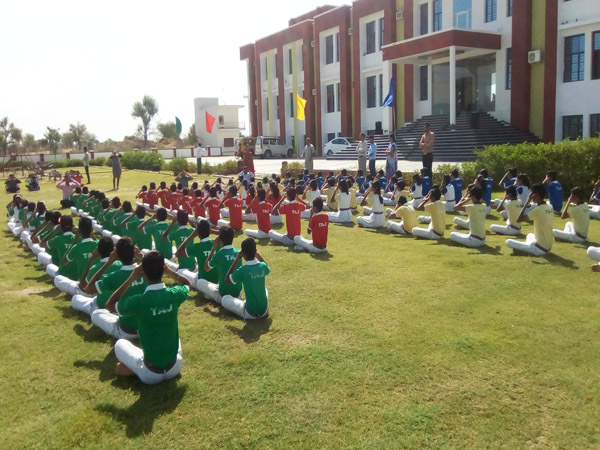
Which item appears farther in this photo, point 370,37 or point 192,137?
point 192,137

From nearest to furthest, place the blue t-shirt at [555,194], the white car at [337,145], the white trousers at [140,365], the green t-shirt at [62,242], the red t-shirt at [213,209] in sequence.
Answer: the white trousers at [140,365], the green t-shirt at [62,242], the blue t-shirt at [555,194], the red t-shirt at [213,209], the white car at [337,145]

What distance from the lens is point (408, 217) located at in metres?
11.1

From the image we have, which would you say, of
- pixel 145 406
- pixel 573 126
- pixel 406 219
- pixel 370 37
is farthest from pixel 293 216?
pixel 370 37

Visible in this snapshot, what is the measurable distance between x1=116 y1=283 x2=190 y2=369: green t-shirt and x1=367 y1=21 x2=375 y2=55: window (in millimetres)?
32453

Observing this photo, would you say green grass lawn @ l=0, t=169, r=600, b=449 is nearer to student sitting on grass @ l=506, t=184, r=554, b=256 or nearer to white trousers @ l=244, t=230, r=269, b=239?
student sitting on grass @ l=506, t=184, r=554, b=256

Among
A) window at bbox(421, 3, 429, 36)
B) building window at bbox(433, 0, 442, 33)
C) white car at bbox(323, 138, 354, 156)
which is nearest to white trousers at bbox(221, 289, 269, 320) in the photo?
building window at bbox(433, 0, 442, 33)

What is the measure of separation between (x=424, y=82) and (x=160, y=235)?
25027mm

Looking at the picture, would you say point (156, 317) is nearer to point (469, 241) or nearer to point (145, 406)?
point (145, 406)

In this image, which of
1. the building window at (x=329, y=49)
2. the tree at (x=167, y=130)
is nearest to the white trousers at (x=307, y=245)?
the building window at (x=329, y=49)

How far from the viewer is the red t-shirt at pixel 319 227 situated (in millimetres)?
9336

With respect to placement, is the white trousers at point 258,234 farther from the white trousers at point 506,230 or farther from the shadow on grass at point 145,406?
the shadow on grass at point 145,406

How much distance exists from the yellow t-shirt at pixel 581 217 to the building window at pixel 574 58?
A: 53.9ft

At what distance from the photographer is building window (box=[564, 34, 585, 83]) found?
22703 mm

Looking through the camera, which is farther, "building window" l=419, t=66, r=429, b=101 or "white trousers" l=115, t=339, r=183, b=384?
"building window" l=419, t=66, r=429, b=101
